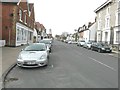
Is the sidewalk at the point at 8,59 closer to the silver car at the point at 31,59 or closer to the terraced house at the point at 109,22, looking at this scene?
the silver car at the point at 31,59

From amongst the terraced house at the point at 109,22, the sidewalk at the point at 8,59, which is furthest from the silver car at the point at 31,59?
the terraced house at the point at 109,22

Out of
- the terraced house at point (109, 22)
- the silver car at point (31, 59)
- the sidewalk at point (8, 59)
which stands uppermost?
the terraced house at point (109, 22)

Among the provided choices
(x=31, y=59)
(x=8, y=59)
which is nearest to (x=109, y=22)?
(x=8, y=59)

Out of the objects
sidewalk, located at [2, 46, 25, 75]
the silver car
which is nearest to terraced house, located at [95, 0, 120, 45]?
sidewalk, located at [2, 46, 25, 75]

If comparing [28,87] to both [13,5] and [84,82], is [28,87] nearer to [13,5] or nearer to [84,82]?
[84,82]

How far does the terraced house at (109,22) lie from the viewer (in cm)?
3778

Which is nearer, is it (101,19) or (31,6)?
(101,19)

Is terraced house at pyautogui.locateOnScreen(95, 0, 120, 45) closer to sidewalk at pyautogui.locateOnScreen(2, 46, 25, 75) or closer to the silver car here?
sidewalk at pyautogui.locateOnScreen(2, 46, 25, 75)

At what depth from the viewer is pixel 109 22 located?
4178 centimetres

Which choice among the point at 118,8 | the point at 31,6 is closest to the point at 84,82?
the point at 118,8

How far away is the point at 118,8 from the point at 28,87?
108 feet

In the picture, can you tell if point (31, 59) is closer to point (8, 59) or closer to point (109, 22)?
point (8, 59)

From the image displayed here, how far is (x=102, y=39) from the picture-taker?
46.8 m

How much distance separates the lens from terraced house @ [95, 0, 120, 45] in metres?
37.8
